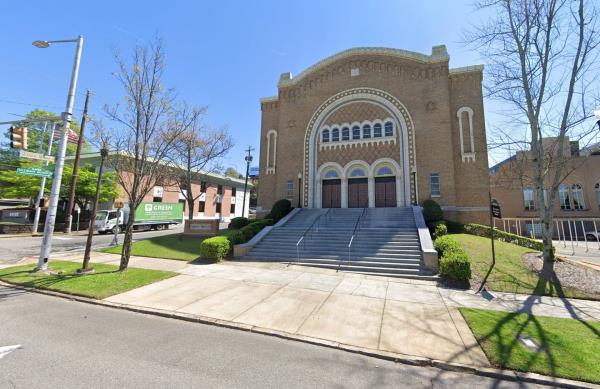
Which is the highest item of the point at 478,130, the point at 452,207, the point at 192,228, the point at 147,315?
the point at 478,130

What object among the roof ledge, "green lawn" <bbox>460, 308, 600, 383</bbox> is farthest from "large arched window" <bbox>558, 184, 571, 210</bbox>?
"green lawn" <bbox>460, 308, 600, 383</bbox>

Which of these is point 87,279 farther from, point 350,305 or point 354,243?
point 354,243

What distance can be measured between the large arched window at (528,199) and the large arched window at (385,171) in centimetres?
2321

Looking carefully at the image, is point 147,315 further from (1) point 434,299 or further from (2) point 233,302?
(1) point 434,299

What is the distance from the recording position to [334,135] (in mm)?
24875

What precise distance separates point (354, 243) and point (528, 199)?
32.1 m

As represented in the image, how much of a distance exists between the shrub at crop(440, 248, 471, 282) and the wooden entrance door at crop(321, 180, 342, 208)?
14034mm

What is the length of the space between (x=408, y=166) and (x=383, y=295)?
15524 mm

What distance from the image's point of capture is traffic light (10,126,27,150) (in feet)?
34.4

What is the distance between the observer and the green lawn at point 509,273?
9007 mm

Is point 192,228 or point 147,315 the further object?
point 192,228

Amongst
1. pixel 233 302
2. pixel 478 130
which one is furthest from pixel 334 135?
pixel 233 302

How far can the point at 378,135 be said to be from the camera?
2334cm

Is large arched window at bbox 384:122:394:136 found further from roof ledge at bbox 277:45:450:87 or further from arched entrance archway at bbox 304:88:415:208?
roof ledge at bbox 277:45:450:87
